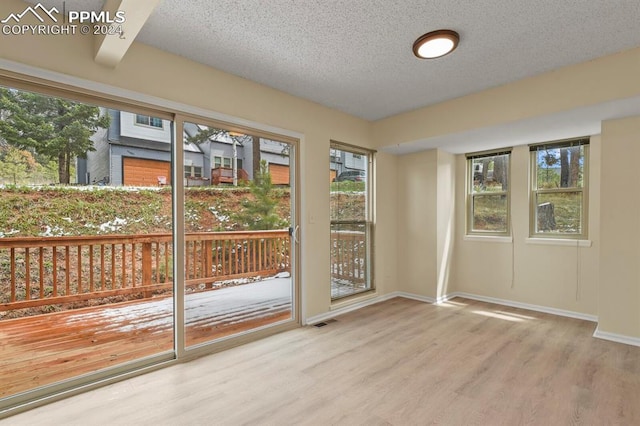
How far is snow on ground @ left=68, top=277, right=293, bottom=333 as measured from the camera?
131 inches

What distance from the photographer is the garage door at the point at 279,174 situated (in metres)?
3.40

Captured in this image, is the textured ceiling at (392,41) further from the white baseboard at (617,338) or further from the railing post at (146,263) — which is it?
the railing post at (146,263)

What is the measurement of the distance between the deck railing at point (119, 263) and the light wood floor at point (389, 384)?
115 cm

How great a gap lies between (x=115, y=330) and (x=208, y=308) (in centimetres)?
92

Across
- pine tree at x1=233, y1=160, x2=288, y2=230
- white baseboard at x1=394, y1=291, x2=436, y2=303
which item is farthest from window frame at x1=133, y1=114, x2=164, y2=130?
white baseboard at x1=394, y1=291, x2=436, y2=303

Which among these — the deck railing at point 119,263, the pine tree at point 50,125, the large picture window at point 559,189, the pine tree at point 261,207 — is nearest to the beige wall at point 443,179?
the large picture window at point 559,189

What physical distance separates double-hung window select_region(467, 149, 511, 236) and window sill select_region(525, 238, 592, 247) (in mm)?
341

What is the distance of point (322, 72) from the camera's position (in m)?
2.94

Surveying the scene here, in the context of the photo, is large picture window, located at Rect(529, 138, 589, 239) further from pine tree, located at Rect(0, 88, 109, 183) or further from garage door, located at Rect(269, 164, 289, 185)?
pine tree, located at Rect(0, 88, 109, 183)

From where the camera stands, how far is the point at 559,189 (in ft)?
12.8

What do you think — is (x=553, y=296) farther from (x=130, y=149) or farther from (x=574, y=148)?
(x=130, y=149)

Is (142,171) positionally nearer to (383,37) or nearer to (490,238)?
(383,37)

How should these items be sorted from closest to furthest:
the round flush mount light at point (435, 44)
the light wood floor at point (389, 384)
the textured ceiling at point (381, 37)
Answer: the light wood floor at point (389, 384) < the textured ceiling at point (381, 37) < the round flush mount light at point (435, 44)

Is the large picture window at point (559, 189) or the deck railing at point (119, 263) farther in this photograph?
the large picture window at point (559, 189)
